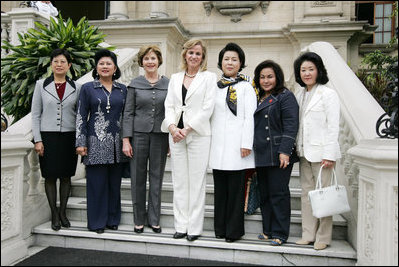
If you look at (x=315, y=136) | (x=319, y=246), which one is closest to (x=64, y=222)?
(x=319, y=246)

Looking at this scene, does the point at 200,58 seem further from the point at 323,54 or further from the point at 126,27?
the point at 126,27

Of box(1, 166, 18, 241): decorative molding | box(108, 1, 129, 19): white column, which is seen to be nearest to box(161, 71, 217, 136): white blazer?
box(1, 166, 18, 241): decorative molding

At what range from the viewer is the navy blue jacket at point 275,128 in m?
3.21

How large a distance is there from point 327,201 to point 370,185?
0.35 meters

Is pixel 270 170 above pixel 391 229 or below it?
above

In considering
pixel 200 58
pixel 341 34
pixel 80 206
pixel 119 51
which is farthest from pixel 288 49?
pixel 80 206

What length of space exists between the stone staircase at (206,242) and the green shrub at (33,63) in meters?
1.62

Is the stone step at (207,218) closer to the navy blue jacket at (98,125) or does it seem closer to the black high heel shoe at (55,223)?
the black high heel shoe at (55,223)

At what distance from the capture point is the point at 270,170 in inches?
129

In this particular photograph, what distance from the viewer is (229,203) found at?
10.9 ft

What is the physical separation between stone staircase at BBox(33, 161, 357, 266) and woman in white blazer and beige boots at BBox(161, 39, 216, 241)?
0.16m

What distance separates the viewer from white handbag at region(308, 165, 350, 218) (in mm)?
2893

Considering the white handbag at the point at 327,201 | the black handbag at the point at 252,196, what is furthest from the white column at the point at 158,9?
the white handbag at the point at 327,201

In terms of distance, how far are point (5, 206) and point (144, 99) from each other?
1.61 meters
